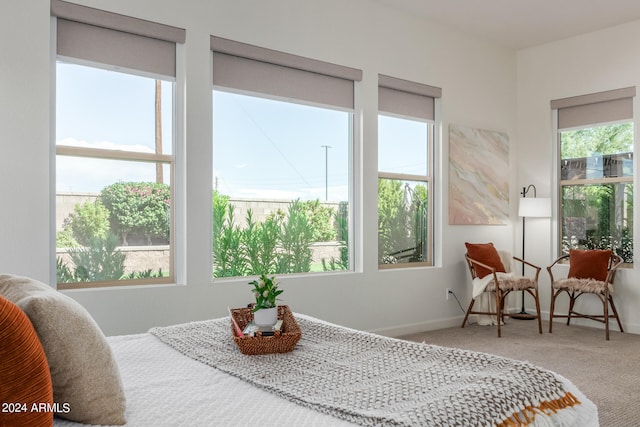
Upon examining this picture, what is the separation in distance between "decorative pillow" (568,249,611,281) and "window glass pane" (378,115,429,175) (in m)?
1.66

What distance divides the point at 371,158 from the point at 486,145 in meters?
1.64

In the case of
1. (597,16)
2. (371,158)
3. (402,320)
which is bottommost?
(402,320)

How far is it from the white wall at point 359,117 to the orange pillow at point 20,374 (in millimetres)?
2203

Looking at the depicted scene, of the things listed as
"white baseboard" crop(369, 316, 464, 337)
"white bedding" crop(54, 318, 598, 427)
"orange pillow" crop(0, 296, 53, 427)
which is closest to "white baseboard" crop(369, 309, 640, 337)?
"white baseboard" crop(369, 316, 464, 337)

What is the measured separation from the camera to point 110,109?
3473 mm

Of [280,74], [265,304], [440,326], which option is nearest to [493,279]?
[440,326]

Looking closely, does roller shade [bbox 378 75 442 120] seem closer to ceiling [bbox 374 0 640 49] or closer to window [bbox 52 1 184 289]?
ceiling [bbox 374 0 640 49]

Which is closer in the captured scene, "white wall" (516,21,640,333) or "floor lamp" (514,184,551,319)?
"white wall" (516,21,640,333)

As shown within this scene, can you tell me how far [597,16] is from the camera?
16.5 ft

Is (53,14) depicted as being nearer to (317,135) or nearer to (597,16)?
(317,135)

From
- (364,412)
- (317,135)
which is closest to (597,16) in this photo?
(317,135)

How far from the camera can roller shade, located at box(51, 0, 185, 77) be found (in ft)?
10.6

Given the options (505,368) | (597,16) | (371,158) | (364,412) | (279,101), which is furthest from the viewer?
(597,16)

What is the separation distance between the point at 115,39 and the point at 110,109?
44 centimetres
